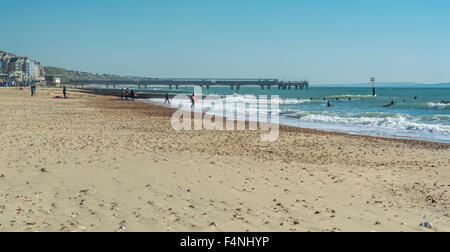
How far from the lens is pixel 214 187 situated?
5.83 metres

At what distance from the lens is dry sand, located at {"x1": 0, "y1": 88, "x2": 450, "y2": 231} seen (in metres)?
4.37

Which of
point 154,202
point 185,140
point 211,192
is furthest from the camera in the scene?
point 185,140

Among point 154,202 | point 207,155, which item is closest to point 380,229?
point 154,202

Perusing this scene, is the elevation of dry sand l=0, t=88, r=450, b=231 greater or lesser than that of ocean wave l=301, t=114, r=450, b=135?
greater

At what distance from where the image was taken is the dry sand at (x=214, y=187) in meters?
4.37

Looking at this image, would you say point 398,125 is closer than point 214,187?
No

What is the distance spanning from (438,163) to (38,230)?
749cm

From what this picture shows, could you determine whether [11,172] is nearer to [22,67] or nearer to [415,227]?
[415,227]

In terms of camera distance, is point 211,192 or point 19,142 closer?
point 211,192

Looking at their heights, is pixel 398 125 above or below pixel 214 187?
below

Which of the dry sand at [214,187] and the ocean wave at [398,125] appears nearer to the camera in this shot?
the dry sand at [214,187]

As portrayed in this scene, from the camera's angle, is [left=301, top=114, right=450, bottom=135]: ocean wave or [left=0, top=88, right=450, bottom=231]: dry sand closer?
[left=0, top=88, right=450, bottom=231]: dry sand

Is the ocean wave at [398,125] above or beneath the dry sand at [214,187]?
beneath

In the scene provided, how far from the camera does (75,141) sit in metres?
9.77
